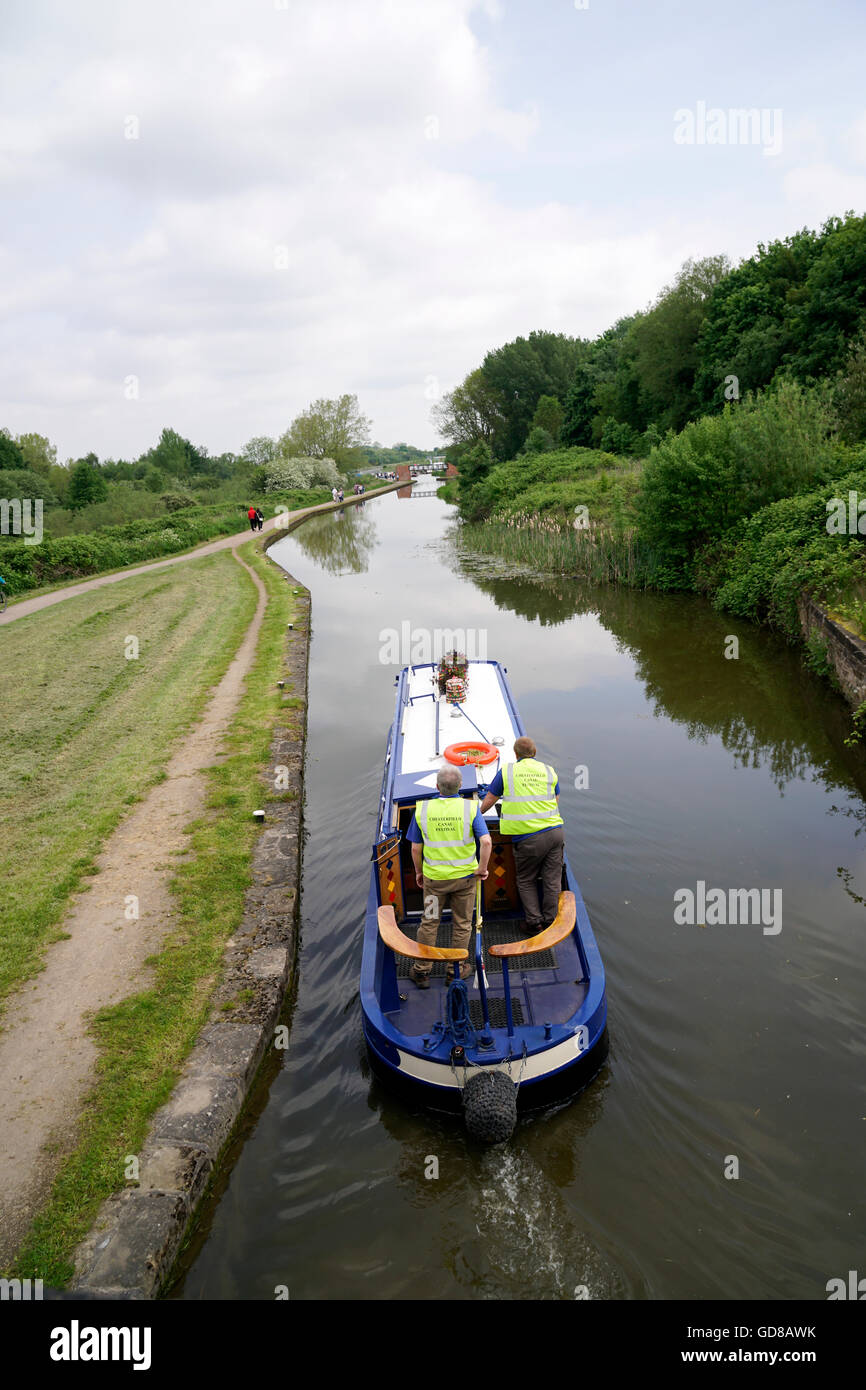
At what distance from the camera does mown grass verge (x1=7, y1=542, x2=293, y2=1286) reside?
4.57 metres

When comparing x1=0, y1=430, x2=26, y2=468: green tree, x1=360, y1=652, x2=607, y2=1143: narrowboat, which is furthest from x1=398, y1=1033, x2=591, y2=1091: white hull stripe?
x1=0, y1=430, x2=26, y2=468: green tree

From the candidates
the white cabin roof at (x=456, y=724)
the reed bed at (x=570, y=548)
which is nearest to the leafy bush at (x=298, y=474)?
the reed bed at (x=570, y=548)

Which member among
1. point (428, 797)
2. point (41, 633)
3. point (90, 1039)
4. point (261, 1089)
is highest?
point (41, 633)

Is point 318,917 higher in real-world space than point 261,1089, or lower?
higher

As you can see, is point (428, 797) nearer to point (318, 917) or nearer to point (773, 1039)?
point (318, 917)

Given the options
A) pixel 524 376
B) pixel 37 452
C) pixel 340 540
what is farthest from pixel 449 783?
pixel 37 452

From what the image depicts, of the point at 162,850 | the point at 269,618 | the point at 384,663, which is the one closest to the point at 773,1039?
the point at 162,850

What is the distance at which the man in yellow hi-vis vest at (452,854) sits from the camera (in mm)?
5789

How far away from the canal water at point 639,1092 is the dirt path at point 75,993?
1.21 meters

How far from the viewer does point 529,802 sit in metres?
6.23

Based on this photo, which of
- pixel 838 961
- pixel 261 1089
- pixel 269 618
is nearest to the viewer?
pixel 261 1089

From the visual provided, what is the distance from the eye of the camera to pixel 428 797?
22.7ft

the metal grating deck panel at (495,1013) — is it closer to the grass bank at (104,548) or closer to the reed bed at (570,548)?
the reed bed at (570,548)
